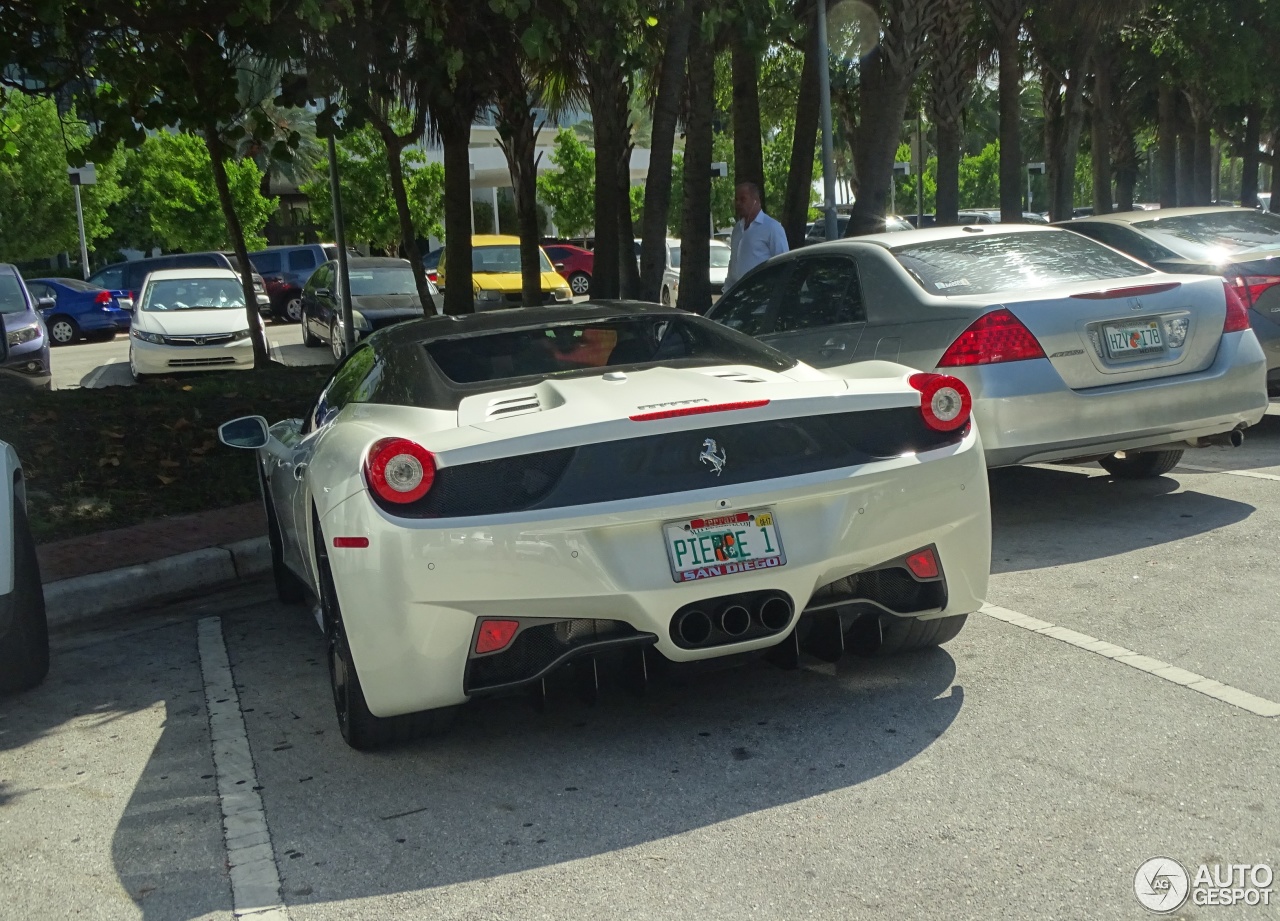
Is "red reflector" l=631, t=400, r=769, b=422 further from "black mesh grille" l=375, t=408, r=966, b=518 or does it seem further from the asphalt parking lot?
the asphalt parking lot

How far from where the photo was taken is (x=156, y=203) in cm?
5078

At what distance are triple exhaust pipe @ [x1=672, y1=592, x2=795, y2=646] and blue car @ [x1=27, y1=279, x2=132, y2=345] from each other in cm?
2983

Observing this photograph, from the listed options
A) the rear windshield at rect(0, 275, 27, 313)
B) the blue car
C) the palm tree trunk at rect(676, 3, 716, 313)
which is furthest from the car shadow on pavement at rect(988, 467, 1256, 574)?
the blue car

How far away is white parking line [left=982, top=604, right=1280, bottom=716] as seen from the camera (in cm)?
438

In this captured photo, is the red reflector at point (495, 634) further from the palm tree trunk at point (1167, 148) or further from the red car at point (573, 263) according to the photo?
the red car at point (573, 263)

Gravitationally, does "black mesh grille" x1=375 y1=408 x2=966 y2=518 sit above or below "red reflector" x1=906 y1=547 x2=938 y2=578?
above

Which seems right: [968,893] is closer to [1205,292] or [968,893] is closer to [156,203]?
[1205,292]

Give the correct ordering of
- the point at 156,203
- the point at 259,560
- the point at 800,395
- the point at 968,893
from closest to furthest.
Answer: the point at 968,893 < the point at 800,395 < the point at 259,560 < the point at 156,203

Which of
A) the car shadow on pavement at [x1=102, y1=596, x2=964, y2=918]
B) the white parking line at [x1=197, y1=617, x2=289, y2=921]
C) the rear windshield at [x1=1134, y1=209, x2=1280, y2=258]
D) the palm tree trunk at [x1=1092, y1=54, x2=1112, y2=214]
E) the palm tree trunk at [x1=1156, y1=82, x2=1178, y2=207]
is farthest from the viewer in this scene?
the palm tree trunk at [x1=1156, y1=82, x2=1178, y2=207]

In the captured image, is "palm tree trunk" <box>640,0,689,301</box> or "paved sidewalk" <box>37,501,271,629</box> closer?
"paved sidewalk" <box>37,501,271,629</box>

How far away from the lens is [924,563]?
4535mm

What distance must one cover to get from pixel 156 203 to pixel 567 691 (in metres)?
50.1

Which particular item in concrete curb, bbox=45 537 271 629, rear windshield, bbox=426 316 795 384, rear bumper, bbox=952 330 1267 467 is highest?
rear windshield, bbox=426 316 795 384

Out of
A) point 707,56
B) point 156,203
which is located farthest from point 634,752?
point 156,203
